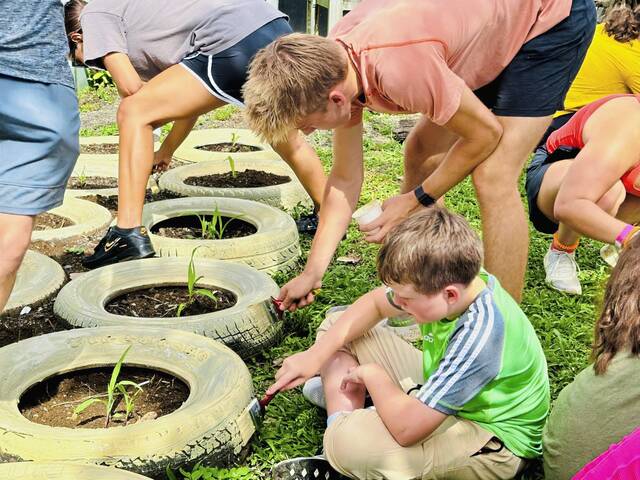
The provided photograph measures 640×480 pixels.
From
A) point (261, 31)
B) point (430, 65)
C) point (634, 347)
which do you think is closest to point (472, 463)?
point (634, 347)

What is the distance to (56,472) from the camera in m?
1.92

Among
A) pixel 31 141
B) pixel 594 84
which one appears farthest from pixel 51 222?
pixel 594 84

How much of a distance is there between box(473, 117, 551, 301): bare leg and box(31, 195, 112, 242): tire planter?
208 centimetres

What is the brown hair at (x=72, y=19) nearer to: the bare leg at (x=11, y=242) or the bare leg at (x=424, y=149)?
the bare leg at (x=424, y=149)

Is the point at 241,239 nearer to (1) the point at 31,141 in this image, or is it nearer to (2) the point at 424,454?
(1) the point at 31,141

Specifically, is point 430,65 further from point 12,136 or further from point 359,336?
point 12,136

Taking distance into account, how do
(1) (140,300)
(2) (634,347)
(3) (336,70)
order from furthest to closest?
(1) (140,300) < (3) (336,70) < (2) (634,347)

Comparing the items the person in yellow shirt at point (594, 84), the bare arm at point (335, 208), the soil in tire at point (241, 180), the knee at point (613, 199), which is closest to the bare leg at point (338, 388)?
the bare arm at point (335, 208)

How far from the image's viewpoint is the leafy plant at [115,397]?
2381mm

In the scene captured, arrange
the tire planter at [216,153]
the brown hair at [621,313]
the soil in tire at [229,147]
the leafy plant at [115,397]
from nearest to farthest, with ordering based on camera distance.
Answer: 1. the brown hair at [621,313]
2. the leafy plant at [115,397]
3. the tire planter at [216,153]
4. the soil in tire at [229,147]

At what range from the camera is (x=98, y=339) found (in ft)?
8.75

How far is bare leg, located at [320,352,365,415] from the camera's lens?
8.00 feet

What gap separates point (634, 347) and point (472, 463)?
58 centimetres

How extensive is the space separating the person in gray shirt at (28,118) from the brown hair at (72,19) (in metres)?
1.87
